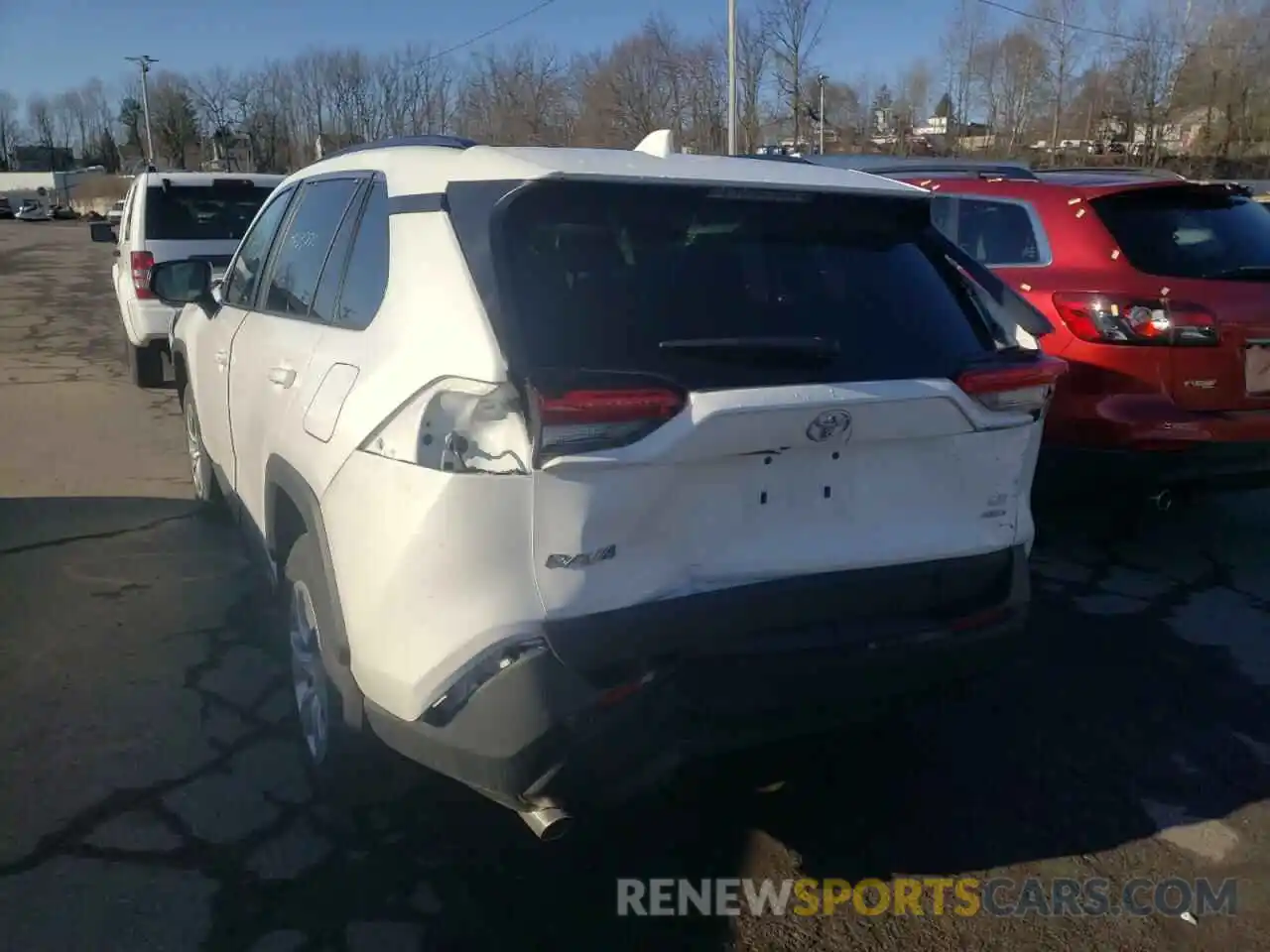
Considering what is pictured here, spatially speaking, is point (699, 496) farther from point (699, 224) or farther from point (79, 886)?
point (79, 886)

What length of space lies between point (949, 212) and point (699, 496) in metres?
4.42

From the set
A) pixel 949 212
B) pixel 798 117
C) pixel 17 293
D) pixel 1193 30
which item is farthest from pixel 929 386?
pixel 1193 30

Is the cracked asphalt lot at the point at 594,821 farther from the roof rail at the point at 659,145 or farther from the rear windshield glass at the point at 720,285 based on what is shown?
the roof rail at the point at 659,145

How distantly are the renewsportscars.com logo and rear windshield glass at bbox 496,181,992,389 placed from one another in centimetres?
133

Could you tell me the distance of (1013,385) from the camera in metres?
2.86

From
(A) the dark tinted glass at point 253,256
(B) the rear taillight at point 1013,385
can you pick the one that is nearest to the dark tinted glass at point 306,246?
(A) the dark tinted glass at point 253,256

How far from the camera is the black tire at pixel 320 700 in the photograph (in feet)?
9.48

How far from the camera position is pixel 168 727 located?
12.0ft

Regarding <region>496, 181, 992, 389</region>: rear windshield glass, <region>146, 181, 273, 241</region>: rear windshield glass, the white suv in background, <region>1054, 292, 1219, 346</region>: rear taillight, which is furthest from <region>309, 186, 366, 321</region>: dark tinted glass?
<region>146, 181, 273, 241</region>: rear windshield glass

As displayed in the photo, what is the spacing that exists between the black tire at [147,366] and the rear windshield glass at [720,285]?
25.9ft

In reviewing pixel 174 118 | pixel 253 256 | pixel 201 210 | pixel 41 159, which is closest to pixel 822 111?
pixel 201 210

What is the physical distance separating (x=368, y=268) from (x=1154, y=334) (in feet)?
11.2

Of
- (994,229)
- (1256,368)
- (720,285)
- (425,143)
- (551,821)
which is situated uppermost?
(425,143)

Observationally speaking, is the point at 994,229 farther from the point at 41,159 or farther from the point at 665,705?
the point at 41,159
